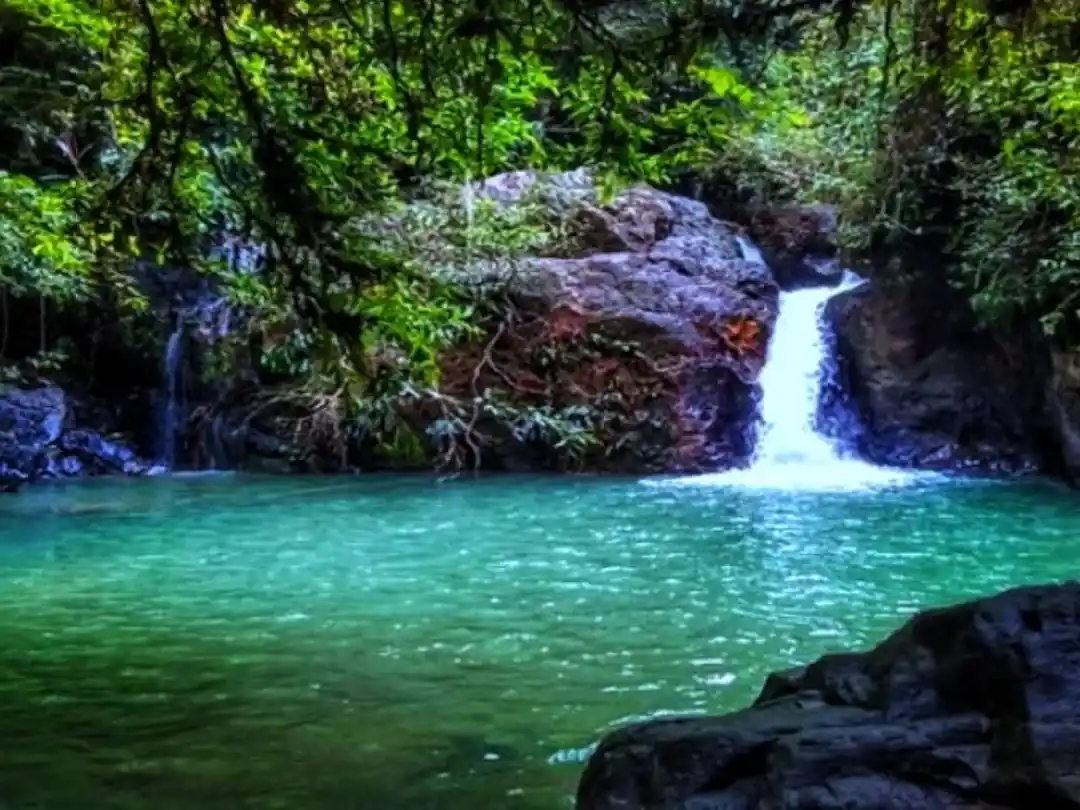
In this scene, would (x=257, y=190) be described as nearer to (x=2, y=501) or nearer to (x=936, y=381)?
(x=2, y=501)

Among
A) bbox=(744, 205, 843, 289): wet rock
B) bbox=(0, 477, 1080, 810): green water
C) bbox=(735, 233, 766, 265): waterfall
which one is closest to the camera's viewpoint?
bbox=(0, 477, 1080, 810): green water

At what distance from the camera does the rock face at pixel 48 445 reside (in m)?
15.5

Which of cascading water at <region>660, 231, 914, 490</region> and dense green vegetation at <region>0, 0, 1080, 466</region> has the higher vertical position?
dense green vegetation at <region>0, 0, 1080, 466</region>

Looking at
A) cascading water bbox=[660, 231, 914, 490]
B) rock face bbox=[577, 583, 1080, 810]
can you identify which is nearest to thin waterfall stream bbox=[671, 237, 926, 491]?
cascading water bbox=[660, 231, 914, 490]

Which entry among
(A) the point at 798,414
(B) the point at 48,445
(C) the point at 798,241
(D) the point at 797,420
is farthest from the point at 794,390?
(B) the point at 48,445

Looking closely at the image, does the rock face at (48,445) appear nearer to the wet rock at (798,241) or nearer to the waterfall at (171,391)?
the waterfall at (171,391)

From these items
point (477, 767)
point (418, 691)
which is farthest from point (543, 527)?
point (477, 767)

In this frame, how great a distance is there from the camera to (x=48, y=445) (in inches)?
642

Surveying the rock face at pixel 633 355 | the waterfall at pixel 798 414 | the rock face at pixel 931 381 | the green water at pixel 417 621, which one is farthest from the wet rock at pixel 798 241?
the green water at pixel 417 621

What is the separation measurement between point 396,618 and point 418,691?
169 cm

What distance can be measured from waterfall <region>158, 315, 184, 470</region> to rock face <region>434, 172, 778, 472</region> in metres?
4.04

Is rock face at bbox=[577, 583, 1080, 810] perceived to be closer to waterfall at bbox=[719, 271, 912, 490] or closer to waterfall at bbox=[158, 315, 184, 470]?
waterfall at bbox=[719, 271, 912, 490]

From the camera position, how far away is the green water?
4.58 metres

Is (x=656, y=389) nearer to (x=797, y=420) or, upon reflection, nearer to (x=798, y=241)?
(x=797, y=420)
